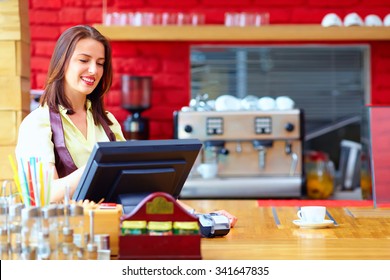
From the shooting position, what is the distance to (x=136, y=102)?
539cm

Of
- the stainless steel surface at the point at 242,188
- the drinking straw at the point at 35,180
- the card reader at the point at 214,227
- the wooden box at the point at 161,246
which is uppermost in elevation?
the drinking straw at the point at 35,180

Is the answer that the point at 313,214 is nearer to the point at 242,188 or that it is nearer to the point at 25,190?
the point at 25,190

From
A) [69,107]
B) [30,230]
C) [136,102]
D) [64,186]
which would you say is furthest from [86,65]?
[136,102]

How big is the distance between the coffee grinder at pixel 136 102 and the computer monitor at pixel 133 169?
3.04m

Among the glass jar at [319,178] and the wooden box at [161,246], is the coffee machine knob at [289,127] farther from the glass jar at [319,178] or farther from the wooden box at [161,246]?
the wooden box at [161,246]

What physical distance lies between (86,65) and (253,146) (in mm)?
2670

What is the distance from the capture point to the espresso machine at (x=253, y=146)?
5105 millimetres

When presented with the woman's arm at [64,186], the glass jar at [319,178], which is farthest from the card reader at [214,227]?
the glass jar at [319,178]

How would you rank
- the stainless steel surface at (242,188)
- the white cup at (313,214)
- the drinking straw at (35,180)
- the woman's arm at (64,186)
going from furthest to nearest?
the stainless steel surface at (242,188)
the white cup at (313,214)
the woman's arm at (64,186)
the drinking straw at (35,180)

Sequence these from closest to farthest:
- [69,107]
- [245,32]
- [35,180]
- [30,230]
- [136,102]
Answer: [30,230], [35,180], [69,107], [245,32], [136,102]

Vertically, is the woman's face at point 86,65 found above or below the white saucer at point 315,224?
above

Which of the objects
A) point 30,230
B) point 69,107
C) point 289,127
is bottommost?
point 30,230

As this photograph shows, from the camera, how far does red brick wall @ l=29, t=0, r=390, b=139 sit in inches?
Result: 218
